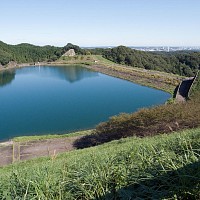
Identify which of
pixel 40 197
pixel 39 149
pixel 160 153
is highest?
pixel 160 153

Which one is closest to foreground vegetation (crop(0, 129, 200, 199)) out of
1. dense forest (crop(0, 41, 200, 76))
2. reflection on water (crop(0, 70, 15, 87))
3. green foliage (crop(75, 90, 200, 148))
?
green foliage (crop(75, 90, 200, 148))

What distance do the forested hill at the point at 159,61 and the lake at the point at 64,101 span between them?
22.4m

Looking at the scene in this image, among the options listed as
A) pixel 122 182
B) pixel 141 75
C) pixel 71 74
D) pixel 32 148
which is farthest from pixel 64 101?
pixel 122 182

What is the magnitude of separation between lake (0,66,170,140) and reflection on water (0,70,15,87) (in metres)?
0.19

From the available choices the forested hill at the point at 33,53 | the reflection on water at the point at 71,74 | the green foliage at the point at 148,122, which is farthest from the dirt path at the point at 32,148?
the forested hill at the point at 33,53

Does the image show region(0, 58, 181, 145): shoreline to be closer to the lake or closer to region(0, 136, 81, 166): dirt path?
the lake

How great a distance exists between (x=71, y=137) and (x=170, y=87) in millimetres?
31081

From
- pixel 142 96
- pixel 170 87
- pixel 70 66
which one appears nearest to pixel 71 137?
pixel 142 96

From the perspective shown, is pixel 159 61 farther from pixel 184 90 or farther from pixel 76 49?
pixel 184 90

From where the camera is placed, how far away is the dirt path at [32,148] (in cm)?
2145

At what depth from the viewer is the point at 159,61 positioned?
98.3 metres

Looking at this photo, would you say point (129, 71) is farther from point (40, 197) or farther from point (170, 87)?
point (40, 197)

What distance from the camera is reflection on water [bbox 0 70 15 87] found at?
232 ft

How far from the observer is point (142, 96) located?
4894 centimetres
